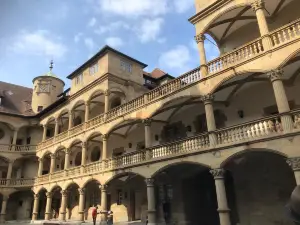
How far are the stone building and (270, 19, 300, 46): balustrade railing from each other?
48 mm

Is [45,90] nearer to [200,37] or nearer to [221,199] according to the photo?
[200,37]

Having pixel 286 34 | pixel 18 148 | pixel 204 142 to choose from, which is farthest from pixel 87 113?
pixel 286 34

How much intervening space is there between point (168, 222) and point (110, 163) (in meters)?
6.30

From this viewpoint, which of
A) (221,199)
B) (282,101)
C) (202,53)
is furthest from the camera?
(202,53)

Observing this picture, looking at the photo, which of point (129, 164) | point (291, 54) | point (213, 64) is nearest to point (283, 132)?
point (291, 54)

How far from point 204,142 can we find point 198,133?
3.74m

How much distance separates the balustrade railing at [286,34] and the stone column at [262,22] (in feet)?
0.98

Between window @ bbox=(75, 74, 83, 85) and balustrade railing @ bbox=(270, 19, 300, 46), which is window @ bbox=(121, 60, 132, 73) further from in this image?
balustrade railing @ bbox=(270, 19, 300, 46)

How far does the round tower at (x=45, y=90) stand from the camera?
37.9 meters

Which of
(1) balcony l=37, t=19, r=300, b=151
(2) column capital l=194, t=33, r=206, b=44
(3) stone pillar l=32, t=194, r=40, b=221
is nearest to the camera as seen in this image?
(1) balcony l=37, t=19, r=300, b=151

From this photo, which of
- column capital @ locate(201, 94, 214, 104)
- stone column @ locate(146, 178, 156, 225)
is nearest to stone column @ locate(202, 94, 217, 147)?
column capital @ locate(201, 94, 214, 104)

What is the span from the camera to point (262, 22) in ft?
48.4

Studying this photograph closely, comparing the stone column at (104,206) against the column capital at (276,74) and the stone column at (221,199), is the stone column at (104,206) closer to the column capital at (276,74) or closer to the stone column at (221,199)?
the stone column at (221,199)

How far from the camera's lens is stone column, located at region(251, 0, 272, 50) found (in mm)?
14196
